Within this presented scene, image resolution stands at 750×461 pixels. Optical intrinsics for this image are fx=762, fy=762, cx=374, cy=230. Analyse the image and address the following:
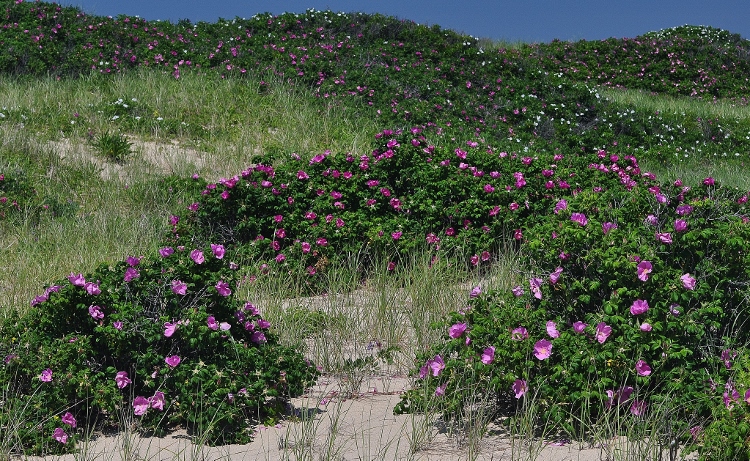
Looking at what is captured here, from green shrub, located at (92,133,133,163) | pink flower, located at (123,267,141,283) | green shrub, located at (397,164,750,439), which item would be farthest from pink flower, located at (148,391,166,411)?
green shrub, located at (92,133,133,163)

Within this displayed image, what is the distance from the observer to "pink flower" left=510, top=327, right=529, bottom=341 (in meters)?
3.74

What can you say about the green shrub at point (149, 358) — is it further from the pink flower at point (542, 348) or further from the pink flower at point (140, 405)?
the pink flower at point (542, 348)

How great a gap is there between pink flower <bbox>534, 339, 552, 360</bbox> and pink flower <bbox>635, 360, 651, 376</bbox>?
0.40 metres

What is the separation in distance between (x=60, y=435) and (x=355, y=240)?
11.3 feet

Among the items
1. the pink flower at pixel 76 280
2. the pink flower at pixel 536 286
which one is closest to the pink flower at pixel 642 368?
the pink flower at pixel 536 286

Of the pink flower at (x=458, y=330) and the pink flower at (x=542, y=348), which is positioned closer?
the pink flower at (x=542, y=348)

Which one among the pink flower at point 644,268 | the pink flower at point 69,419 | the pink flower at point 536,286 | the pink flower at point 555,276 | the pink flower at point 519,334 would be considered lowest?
the pink flower at point 69,419

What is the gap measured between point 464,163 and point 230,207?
2239 mm

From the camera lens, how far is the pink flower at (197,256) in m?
4.03

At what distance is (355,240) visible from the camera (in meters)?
6.57

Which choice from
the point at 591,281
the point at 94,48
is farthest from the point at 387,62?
the point at 591,281

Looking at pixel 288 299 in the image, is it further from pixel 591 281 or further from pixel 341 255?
pixel 591 281

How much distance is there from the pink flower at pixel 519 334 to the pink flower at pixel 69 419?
212 cm

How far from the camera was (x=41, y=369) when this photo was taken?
3658 millimetres
